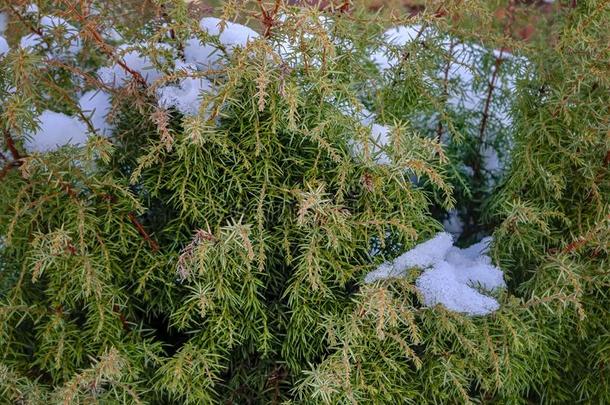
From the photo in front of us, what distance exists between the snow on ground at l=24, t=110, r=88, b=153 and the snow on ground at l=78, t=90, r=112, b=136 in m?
0.02

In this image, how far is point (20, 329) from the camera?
1.12 metres

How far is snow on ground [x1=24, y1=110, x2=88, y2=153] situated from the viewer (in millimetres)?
1111

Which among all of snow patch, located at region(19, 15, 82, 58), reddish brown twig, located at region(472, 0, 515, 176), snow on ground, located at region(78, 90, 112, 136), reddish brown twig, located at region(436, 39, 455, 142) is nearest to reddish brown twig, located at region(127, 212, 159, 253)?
snow on ground, located at region(78, 90, 112, 136)

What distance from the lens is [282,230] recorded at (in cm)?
101

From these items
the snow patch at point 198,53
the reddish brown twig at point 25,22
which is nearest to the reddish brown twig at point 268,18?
the snow patch at point 198,53

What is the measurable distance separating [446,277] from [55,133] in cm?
66

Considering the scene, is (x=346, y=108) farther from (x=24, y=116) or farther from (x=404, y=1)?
(x=404, y=1)

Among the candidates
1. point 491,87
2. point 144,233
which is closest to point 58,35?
point 144,233

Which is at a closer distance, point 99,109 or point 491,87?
point 99,109

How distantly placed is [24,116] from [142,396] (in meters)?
0.45

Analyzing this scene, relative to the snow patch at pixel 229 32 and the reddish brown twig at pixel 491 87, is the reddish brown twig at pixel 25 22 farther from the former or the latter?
the reddish brown twig at pixel 491 87

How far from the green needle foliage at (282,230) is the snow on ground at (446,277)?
0.9 inches

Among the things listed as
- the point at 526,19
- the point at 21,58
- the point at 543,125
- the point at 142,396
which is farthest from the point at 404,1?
the point at 142,396

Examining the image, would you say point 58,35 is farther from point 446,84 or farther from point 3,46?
point 446,84
